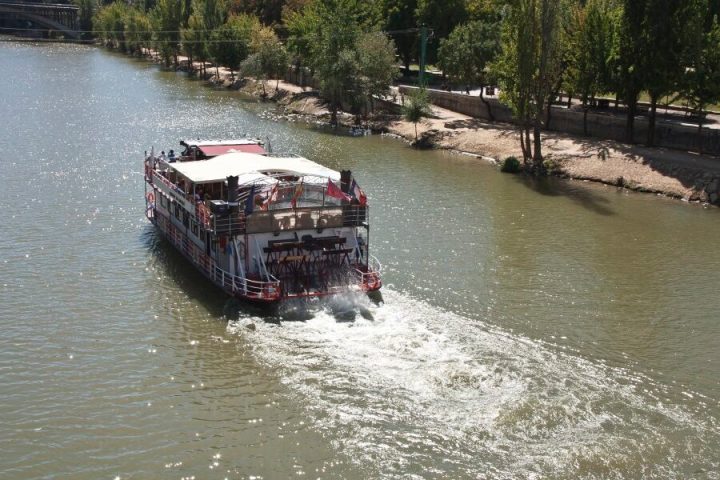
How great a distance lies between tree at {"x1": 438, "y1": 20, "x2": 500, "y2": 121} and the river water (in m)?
32.4

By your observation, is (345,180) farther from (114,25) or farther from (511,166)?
(114,25)

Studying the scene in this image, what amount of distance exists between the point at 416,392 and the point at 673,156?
43053 mm

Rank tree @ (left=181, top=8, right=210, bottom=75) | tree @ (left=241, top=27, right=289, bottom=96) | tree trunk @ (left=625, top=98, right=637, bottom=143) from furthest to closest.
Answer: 1. tree @ (left=181, top=8, right=210, bottom=75)
2. tree @ (left=241, top=27, right=289, bottom=96)
3. tree trunk @ (left=625, top=98, right=637, bottom=143)

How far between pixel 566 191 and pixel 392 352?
33.0 meters

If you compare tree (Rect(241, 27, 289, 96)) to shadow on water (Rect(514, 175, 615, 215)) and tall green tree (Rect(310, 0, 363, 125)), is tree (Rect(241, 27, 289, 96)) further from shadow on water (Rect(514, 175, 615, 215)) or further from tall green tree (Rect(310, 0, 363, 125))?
shadow on water (Rect(514, 175, 615, 215))

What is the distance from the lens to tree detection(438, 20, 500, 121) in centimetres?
8250

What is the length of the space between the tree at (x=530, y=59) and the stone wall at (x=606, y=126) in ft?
24.8

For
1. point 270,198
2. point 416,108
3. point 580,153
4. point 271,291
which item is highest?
point 416,108

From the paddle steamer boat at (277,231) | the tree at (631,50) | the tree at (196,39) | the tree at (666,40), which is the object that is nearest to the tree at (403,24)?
the tree at (196,39)

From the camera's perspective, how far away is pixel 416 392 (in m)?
26.9

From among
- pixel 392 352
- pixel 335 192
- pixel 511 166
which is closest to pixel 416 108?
pixel 511 166

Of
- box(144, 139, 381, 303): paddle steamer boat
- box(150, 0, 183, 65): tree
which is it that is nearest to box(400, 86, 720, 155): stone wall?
box(144, 139, 381, 303): paddle steamer boat

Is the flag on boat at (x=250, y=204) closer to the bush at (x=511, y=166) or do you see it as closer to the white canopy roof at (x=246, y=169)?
the white canopy roof at (x=246, y=169)

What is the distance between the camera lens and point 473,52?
82.7 metres
